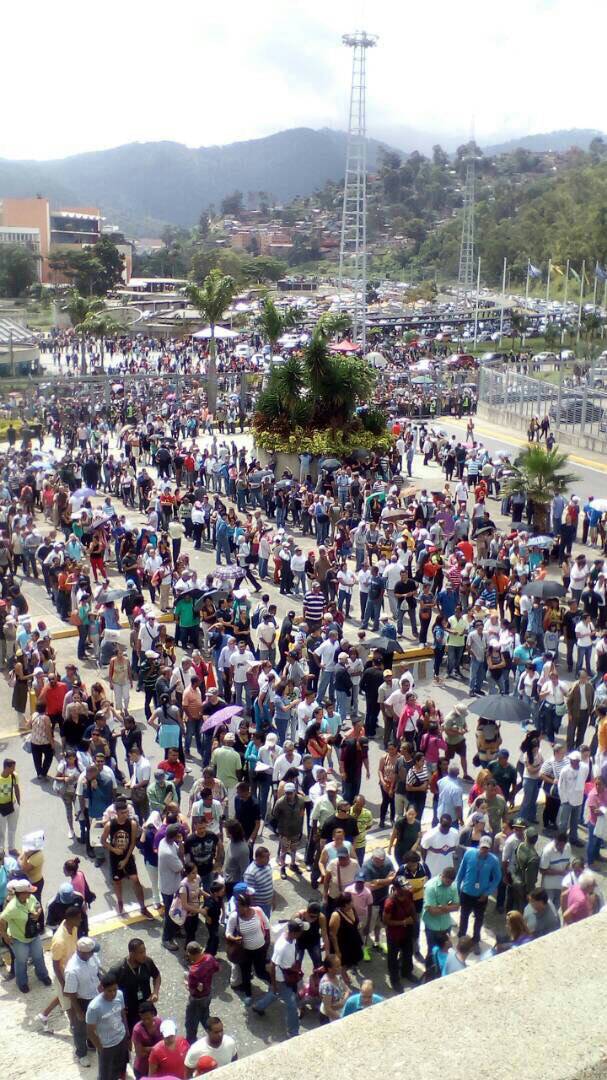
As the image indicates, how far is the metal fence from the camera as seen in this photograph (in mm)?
32062

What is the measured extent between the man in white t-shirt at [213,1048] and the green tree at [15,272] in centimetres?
9774

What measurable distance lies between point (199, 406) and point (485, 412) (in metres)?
9.61

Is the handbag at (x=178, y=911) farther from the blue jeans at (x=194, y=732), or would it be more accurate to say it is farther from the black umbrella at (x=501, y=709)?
the black umbrella at (x=501, y=709)

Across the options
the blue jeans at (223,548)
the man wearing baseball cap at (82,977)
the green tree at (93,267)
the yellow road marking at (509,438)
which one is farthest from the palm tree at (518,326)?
the man wearing baseball cap at (82,977)

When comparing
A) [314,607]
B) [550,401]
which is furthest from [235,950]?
[550,401]

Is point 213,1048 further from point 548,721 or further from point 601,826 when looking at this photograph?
point 548,721

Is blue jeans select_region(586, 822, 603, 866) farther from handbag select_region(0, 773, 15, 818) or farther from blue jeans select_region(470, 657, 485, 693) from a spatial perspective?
handbag select_region(0, 773, 15, 818)

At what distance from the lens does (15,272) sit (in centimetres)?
9706

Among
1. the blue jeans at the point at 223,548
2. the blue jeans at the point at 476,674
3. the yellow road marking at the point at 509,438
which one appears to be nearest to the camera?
the blue jeans at the point at 476,674

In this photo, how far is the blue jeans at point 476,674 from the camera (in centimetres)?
1369

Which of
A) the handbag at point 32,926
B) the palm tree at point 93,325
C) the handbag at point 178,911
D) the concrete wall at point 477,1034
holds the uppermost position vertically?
the palm tree at point 93,325

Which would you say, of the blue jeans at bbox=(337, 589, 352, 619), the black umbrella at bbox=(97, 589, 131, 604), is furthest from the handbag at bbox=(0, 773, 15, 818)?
the blue jeans at bbox=(337, 589, 352, 619)

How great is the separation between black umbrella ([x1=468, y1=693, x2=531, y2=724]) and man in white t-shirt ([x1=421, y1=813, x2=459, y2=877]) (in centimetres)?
259

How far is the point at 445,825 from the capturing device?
8.49 meters
